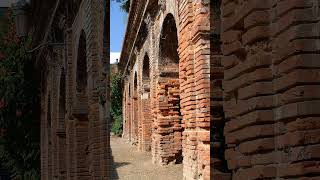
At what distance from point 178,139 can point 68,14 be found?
707cm

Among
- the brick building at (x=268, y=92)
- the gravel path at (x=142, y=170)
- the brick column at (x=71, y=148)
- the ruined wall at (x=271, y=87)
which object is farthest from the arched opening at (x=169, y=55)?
the ruined wall at (x=271, y=87)

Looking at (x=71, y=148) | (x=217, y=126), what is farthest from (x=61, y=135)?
(x=217, y=126)

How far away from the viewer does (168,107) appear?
16375mm

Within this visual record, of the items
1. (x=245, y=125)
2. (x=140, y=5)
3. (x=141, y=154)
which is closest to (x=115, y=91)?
(x=141, y=154)

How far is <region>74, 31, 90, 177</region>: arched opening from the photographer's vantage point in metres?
9.65

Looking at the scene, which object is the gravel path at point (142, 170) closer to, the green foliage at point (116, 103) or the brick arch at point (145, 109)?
the brick arch at point (145, 109)

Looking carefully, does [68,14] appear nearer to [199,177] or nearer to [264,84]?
[199,177]

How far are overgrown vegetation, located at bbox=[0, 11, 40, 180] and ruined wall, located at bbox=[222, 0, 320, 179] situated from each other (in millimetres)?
11437

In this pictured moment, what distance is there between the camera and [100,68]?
26.0ft

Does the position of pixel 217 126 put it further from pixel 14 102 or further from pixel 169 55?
pixel 169 55

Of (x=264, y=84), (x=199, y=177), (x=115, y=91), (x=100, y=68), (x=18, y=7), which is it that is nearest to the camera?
(x=264, y=84)

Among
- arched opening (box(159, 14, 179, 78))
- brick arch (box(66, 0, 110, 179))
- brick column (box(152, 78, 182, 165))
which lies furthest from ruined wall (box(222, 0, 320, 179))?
brick column (box(152, 78, 182, 165))

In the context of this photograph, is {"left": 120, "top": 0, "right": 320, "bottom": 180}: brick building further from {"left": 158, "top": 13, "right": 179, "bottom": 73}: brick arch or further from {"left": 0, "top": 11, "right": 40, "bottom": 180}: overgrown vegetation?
{"left": 158, "top": 13, "right": 179, "bottom": 73}: brick arch

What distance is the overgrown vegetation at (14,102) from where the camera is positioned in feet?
45.9
